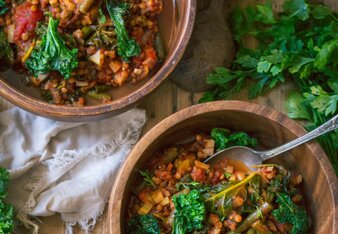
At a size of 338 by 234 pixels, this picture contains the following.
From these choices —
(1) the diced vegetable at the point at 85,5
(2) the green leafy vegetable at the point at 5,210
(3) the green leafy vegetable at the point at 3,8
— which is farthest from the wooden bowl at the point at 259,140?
(3) the green leafy vegetable at the point at 3,8

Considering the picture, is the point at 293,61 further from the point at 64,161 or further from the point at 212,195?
the point at 64,161

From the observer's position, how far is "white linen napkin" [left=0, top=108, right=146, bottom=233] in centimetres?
311

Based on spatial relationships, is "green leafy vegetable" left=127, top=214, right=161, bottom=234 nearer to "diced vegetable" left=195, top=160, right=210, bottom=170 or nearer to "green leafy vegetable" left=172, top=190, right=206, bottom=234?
"green leafy vegetable" left=172, top=190, right=206, bottom=234

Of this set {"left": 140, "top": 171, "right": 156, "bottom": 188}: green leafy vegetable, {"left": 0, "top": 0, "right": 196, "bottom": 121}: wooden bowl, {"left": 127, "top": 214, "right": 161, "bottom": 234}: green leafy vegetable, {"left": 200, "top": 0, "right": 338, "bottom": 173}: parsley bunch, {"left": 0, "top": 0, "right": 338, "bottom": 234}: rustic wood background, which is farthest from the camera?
{"left": 0, "top": 0, "right": 338, "bottom": 234}: rustic wood background

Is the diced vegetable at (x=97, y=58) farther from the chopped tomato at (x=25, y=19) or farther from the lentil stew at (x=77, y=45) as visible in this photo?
the chopped tomato at (x=25, y=19)

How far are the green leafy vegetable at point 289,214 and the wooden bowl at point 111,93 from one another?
2.47ft

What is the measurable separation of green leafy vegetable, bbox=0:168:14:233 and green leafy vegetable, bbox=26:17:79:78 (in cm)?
49

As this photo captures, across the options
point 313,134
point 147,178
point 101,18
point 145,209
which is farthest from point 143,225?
point 101,18

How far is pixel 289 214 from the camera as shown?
2.89 meters

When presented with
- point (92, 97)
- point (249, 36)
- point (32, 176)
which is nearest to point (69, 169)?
point (32, 176)

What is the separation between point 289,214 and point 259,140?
0.38m

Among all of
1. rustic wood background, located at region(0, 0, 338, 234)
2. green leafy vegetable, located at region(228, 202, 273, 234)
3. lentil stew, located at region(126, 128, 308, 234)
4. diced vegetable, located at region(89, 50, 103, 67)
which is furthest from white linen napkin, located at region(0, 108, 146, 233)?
green leafy vegetable, located at region(228, 202, 273, 234)

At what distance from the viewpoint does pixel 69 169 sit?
3.17 m

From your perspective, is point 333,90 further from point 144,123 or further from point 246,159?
point 144,123
